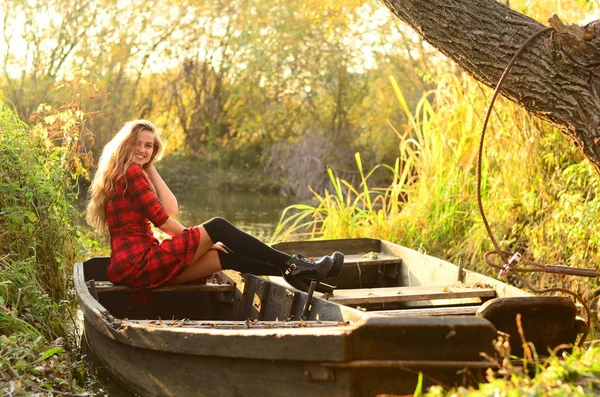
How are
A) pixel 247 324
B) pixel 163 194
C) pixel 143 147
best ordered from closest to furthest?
pixel 247 324 → pixel 143 147 → pixel 163 194

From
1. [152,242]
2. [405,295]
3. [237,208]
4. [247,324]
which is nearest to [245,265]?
[152,242]

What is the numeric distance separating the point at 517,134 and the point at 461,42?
8.69ft

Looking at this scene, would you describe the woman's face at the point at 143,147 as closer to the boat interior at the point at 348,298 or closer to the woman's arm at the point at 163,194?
the woman's arm at the point at 163,194

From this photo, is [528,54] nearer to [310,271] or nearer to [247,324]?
[310,271]

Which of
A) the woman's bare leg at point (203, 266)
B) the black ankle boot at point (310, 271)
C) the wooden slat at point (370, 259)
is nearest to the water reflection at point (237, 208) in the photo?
the wooden slat at point (370, 259)

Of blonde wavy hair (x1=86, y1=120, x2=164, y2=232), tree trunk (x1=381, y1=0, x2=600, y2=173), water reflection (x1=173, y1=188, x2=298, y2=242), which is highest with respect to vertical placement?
tree trunk (x1=381, y1=0, x2=600, y2=173)

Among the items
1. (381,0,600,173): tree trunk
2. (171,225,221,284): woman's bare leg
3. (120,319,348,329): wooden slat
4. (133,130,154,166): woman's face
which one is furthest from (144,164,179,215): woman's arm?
(381,0,600,173): tree trunk

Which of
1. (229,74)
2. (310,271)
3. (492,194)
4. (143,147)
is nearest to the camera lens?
(310,271)

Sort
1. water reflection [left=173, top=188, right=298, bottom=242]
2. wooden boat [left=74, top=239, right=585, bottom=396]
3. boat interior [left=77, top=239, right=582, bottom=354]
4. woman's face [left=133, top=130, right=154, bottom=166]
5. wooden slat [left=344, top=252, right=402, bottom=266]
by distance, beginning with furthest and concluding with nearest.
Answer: water reflection [left=173, top=188, right=298, bottom=242] → wooden slat [left=344, top=252, right=402, bottom=266] → woman's face [left=133, top=130, right=154, bottom=166] → boat interior [left=77, top=239, right=582, bottom=354] → wooden boat [left=74, top=239, right=585, bottom=396]

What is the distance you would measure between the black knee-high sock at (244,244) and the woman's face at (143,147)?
65 centimetres

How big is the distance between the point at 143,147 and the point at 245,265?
1.00m

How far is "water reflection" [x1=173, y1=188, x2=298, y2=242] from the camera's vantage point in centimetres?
1184

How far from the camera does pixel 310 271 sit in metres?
5.04

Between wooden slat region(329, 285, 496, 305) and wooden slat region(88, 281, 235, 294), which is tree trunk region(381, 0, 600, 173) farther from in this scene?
wooden slat region(88, 281, 235, 294)
